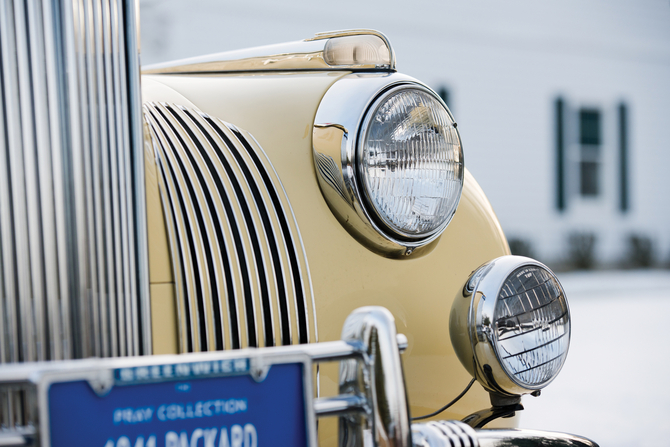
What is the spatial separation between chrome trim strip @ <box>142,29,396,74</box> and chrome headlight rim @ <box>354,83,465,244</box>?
0.16 meters

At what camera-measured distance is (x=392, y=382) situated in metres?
0.99

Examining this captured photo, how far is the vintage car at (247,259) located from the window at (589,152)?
34.9 ft

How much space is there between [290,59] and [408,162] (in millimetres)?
497

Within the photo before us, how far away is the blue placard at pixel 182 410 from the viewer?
0.84 meters

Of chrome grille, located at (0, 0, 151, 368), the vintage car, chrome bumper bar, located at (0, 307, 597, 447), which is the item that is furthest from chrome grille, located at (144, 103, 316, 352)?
chrome bumper bar, located at (0, 307, 597, 447)

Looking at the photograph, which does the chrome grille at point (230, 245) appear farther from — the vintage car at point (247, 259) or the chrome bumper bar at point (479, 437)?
the chrome bumper bar at point (479, 437)

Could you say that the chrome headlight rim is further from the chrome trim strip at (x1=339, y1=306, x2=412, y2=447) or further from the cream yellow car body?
the chrome trim strip at (x1=339, y1=306, x2=412, y2=447)

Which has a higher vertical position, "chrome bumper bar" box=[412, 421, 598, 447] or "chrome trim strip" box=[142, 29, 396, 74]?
"chrome trim strip" box=[142, 29, 396, 74]

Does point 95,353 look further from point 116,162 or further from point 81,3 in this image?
point 81,3

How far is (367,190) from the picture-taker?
1.30 meters

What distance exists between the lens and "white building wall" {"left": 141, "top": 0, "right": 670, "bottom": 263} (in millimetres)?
9898

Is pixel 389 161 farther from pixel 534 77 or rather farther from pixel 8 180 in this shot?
pixel 534 77

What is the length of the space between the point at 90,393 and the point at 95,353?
0.74ft

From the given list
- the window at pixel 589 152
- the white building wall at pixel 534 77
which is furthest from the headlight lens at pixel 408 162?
the window at pixel 589 152
